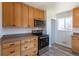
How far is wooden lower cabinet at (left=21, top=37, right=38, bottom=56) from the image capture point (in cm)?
171

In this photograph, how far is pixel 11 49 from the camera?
160 centimetres

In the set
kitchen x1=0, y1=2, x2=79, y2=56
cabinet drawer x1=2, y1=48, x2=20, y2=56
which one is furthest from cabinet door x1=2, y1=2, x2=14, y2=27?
cabinet drawer x1=2, y1=48, x2=20, y2=56

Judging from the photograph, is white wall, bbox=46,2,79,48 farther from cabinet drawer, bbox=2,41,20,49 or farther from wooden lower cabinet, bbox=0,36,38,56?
cabinet drawer, bbox=2,41,20,49

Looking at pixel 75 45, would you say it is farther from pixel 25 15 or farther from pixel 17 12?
pixel 17 12

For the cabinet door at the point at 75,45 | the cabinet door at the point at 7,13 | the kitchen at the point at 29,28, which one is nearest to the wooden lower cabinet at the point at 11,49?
the kitchen at the point at 29,28

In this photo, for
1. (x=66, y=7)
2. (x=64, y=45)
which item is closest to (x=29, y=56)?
(x=64, y=45)

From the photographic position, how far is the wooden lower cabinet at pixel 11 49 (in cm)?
153

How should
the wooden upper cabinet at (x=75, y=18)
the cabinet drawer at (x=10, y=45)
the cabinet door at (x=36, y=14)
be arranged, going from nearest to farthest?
the cabinet drawer at (x=10, y=45) < the wooden upper cabinet at (x=75, y=18) < the cabinet door at (x=36, y=14)

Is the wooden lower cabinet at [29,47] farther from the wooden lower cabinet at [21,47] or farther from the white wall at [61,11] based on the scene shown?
the white wall at [61,11]

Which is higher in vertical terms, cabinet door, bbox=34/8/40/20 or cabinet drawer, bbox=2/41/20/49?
cabinet door, bbox=34/8/40/20

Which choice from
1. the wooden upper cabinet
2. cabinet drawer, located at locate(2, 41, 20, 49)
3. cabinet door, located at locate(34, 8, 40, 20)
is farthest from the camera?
cabinet door, located at locate(34, 8, 40, 20)

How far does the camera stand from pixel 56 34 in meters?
1.71

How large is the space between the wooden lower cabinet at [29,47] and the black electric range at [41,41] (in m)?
0.08

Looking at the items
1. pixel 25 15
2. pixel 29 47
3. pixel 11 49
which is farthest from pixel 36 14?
pixel 11 49
